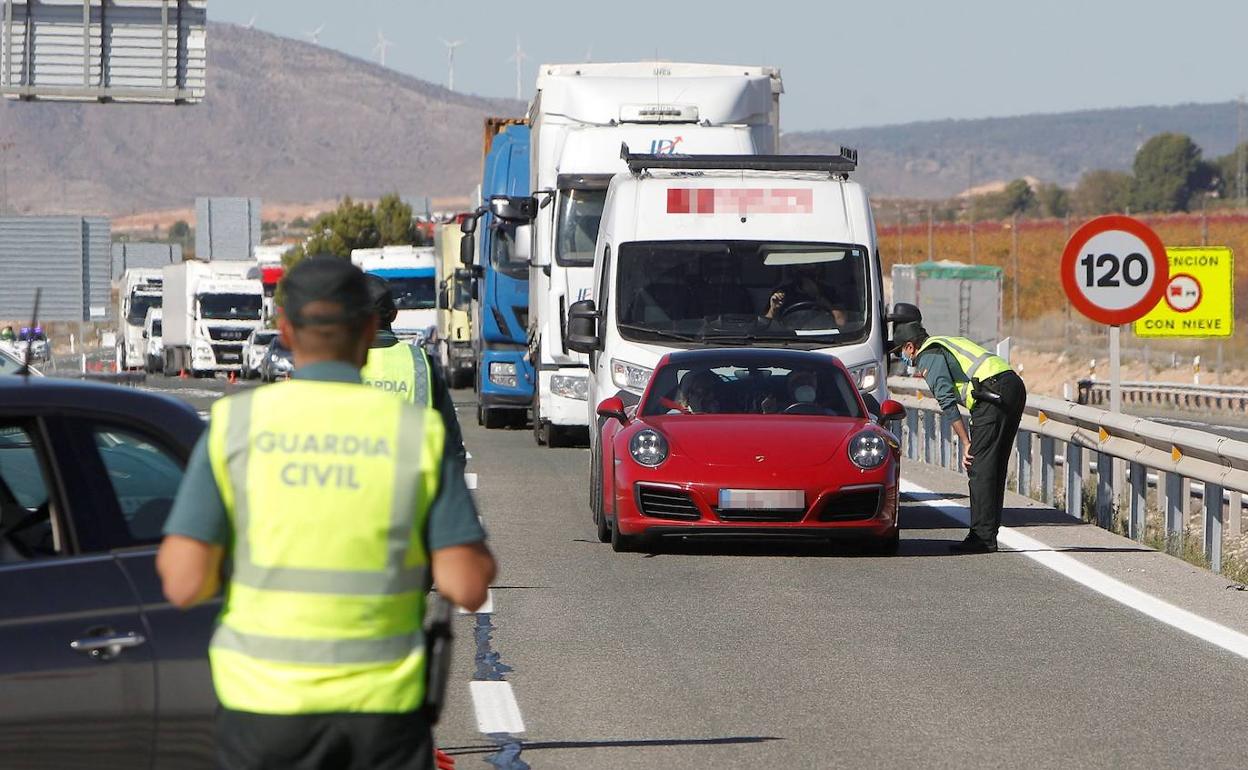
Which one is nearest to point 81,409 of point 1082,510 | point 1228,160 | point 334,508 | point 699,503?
point 334,508

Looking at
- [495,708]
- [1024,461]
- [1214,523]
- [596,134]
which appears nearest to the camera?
[495,708]

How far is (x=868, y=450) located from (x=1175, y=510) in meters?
2.05

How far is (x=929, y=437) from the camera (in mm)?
23078

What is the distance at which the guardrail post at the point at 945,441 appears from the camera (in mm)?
22078

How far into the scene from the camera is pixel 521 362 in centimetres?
2834

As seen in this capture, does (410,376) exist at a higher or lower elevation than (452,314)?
lower

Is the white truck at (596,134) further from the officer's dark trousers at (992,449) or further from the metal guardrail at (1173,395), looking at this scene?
the metal guardrail at (1173,395)

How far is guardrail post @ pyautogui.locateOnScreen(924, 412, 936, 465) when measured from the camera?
75.4ft

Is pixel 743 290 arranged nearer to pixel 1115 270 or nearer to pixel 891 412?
pixel 1115 270

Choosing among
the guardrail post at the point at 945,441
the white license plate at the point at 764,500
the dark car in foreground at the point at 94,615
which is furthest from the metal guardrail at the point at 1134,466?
the dark car in foreground at the point at 94,615

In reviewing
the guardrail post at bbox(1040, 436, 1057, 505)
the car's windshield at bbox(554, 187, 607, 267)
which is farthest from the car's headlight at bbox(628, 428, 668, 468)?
the car's windshield at bbox(554, 187, 607, 267)

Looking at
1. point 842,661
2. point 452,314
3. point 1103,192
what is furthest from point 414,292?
point 1103,192

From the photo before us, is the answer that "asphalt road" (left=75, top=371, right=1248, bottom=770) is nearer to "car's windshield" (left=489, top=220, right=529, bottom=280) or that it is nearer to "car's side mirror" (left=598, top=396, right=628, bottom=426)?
"car's side mirror" (left=598, top=396, right=628, bottom=426)

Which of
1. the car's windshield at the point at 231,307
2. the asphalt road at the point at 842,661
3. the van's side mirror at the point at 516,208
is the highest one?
the van's side mirror at the point at 516,208
